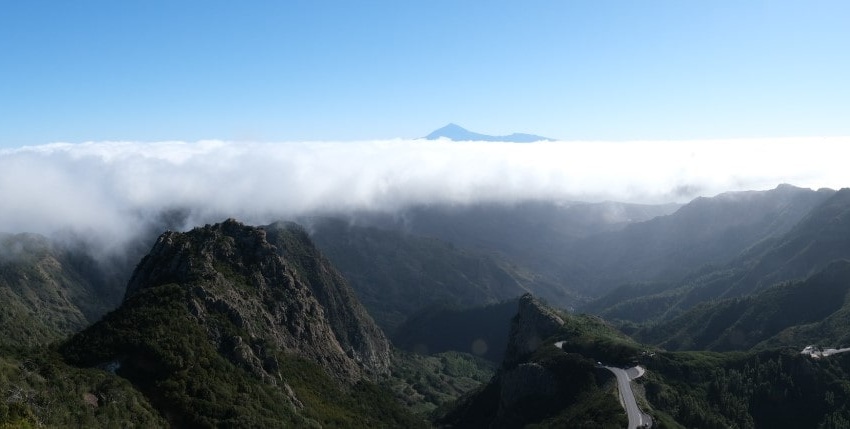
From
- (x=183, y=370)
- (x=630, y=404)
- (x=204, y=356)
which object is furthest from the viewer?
(x=630, y=404)

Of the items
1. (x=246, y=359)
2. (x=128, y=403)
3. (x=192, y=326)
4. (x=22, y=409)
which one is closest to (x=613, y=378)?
(x=246, y=359)

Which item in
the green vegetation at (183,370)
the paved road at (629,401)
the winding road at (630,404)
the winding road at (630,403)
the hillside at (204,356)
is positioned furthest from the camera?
the paved road at (629,401)

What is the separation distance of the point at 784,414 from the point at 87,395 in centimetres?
19353

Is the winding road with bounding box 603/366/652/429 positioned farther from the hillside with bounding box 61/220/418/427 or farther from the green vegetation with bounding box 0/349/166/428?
the green vegetation with bounding box 0/349/166/428

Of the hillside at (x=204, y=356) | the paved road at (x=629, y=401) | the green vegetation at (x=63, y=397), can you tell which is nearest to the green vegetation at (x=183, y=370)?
the hillside at (x=204, y=356)

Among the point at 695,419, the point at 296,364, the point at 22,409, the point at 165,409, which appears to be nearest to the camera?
the point at 22,409

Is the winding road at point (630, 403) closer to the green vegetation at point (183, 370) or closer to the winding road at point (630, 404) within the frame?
the winding road at point (630, 404)

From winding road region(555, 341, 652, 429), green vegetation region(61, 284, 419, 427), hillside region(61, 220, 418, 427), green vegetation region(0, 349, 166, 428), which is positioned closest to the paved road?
winding road region(555, 341, 652, 429)

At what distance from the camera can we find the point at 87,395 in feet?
351

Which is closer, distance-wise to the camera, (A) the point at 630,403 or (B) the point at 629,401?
(A) the point at 630,403

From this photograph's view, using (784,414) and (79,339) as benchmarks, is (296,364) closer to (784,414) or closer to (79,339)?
(79,339)

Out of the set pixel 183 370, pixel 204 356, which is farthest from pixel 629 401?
pixel 183 370

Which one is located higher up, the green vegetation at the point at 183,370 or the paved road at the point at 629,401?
the green vegetation at the point at 183,370

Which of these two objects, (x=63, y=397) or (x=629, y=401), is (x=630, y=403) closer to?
(x=629, y=401)
